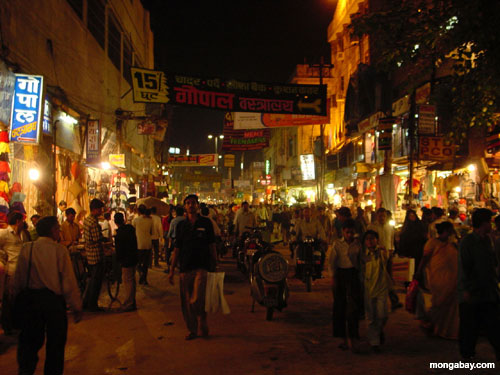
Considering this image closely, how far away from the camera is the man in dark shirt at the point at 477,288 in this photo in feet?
16.4

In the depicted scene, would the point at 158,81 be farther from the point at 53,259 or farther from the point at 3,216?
the point at 53,259

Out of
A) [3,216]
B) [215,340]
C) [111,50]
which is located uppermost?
[111,50]

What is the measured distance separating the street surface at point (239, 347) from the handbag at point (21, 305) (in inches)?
53.0

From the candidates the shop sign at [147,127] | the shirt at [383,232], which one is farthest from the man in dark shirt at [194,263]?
the shop sign at [147,127]

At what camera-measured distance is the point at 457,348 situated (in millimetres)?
5855

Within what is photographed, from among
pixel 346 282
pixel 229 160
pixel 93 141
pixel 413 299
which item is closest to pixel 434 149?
pixel 413 299

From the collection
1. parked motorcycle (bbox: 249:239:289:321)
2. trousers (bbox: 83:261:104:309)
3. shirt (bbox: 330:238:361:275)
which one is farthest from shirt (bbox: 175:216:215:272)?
trousers (bbox: 83:261:104:309)

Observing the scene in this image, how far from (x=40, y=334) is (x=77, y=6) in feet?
49.6

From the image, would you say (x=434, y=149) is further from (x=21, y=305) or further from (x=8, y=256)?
(x=21, y=305)

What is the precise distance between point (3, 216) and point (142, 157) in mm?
24038

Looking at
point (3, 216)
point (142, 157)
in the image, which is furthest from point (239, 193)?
point (3, 216)

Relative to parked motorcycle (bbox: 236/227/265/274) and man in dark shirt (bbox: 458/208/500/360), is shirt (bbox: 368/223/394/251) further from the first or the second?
man in dark shirt (bbox: 458/208/500/360)

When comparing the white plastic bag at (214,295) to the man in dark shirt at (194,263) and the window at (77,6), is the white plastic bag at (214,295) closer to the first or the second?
the man in dark shirt at (194,263)

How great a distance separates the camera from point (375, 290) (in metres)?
5.81
